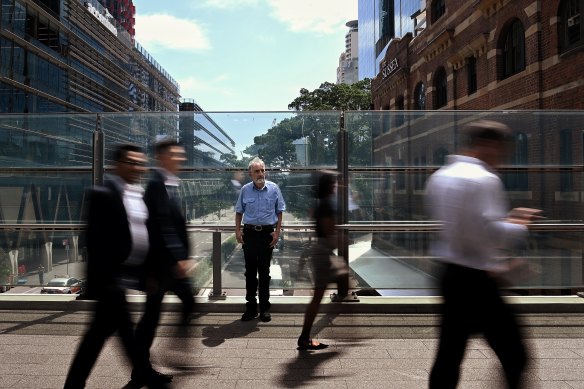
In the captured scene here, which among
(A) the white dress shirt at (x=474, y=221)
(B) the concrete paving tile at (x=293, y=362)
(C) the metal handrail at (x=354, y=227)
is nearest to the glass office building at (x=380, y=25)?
(C) the metal handrail at (x=354, y=227)

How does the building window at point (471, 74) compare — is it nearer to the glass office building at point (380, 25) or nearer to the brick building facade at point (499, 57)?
the brick building facade at point (499, 57)

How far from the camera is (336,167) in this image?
664cm

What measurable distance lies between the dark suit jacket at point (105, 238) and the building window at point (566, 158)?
6165 millimetres

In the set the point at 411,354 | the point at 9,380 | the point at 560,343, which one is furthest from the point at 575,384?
the point at 9,380

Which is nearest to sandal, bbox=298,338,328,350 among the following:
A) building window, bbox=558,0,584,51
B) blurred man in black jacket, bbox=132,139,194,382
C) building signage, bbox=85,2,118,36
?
blurred man in black jacket, bbox=132,139,194,382

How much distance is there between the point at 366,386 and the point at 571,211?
4.87 metres

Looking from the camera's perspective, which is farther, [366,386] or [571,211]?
[571,211]

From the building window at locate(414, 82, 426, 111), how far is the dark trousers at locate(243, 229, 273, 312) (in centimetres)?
2546

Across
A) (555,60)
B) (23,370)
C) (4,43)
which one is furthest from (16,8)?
(23,370)

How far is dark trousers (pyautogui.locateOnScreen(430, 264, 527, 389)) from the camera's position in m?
2.72

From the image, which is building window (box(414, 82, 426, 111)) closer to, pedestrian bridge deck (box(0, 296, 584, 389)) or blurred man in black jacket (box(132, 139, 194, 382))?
pedestrian bridge deck (box(0, 296, 584, 389))

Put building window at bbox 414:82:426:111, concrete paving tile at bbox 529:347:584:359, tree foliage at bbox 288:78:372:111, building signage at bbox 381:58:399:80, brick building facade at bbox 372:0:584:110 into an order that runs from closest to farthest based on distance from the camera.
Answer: concrete paving tile at bbox 529:347:584:359 < brick building facade at bbox 372:0:584:110 < building window at bbox 414:82:426:111 < building signage at bbox 381:58:399:80 < tree foliage at bbox 288:78:372:111

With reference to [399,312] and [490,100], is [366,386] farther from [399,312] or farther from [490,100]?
[490,100]

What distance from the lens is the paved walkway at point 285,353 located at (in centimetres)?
391
